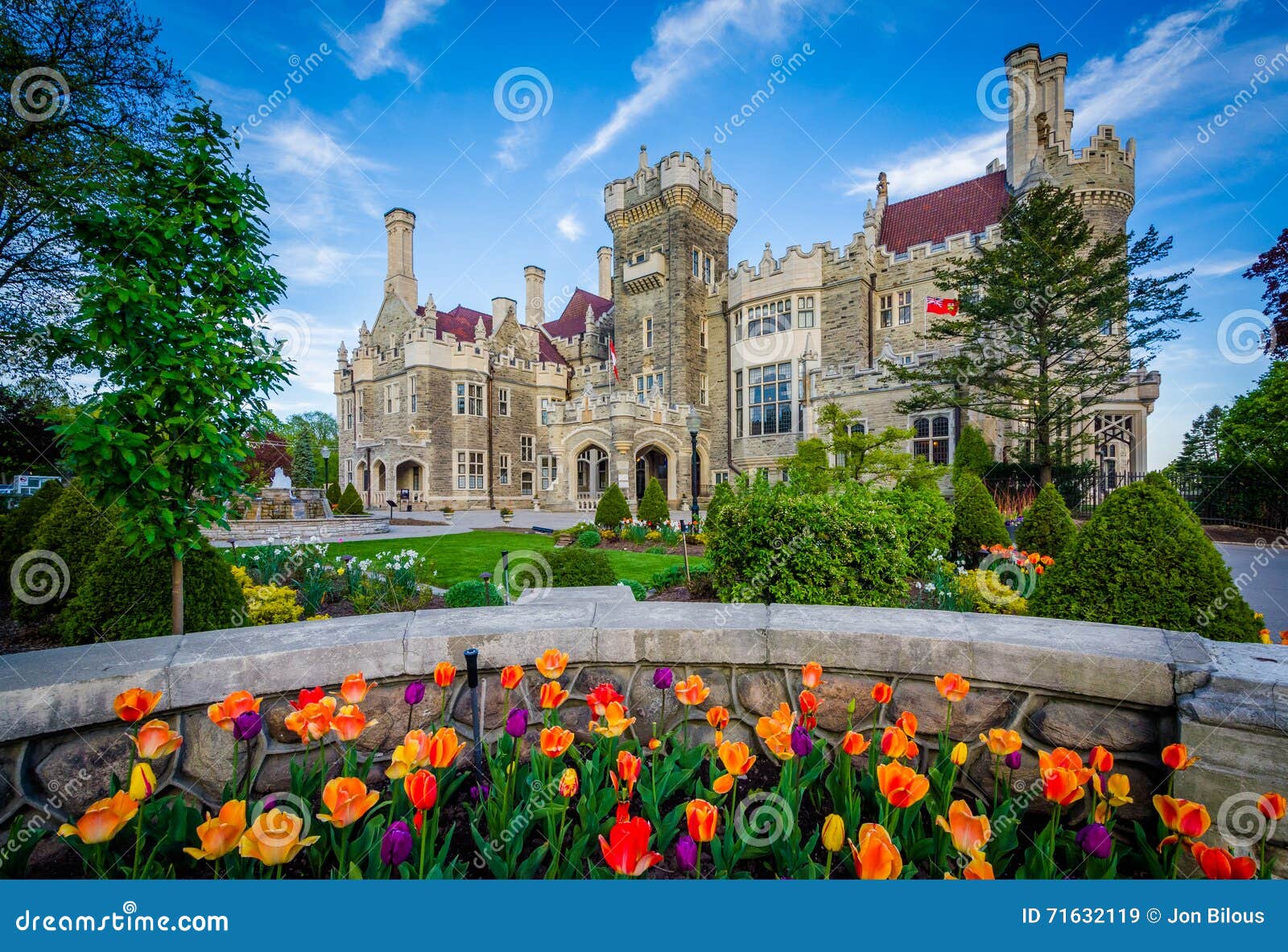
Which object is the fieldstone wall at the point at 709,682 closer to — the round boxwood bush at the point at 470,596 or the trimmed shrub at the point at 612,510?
the round boxwood bush at the point at 470,596

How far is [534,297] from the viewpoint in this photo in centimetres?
3803

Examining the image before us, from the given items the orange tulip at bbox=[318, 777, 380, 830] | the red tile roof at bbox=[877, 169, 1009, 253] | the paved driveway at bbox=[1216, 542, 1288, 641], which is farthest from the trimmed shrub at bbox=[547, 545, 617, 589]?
the red tile roof at bbox=[877, 169, 1009, 253]

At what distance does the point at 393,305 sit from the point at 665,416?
62.2 ft

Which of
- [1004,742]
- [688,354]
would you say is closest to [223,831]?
[1004,742]

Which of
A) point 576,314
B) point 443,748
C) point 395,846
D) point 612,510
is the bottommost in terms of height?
point 612,510

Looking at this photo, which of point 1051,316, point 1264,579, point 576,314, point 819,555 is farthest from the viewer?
point 576,314

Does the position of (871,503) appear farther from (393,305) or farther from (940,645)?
(393,305)

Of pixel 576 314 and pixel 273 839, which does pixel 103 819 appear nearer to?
pixel 273 839

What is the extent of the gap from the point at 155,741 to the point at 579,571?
394 centimetres

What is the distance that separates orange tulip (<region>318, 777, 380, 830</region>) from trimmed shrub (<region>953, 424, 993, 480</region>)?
17.9 metres

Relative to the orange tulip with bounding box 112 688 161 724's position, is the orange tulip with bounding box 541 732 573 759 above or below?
below

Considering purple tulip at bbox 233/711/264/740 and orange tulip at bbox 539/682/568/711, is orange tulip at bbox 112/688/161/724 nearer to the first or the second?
purple tulip at bbox 233/711/264/740

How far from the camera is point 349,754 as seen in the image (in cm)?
174

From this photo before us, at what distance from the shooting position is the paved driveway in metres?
5.49
